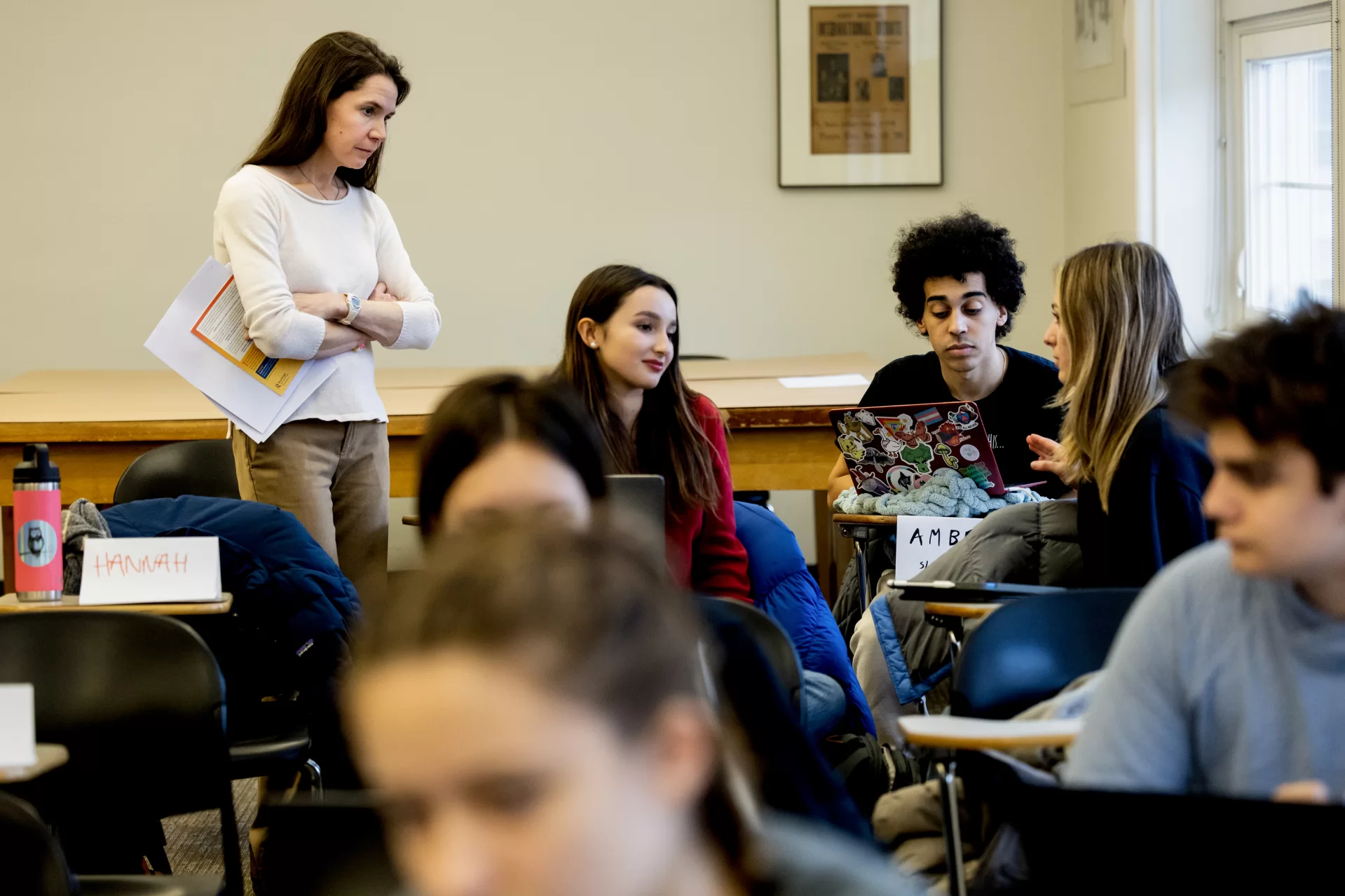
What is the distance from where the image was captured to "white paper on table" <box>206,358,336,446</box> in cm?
258

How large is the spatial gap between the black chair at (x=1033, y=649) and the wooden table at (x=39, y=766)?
1069mm

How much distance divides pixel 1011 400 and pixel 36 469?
2046mm

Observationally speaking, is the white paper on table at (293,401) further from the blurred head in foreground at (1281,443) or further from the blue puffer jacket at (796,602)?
the blurred head in foreground at (1281,443)

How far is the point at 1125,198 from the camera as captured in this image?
4555 millimetres

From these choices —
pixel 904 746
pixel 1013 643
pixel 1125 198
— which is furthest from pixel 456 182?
pixel 1013 643

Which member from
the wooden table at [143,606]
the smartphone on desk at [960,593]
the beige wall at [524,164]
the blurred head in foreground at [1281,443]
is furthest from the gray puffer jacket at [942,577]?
the beige wall at [524,164]

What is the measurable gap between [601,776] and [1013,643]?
126 cm

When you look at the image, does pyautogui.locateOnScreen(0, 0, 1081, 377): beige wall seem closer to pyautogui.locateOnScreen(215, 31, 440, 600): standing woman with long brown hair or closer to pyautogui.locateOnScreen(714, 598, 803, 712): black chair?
pyautogui.locateOnScreen(215, 31, 440, 600): standing woman with long brown hair

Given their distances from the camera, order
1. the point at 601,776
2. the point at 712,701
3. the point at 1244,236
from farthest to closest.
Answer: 1. the point at 1244,236
2. the point at 712,701
3. the point at 601,776

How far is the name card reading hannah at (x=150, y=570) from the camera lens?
214cm

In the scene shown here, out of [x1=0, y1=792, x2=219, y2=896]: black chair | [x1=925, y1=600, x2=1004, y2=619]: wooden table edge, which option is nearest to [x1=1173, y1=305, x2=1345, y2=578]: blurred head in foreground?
[x1=925, y1=600, x2=1004, y2=619]: wooden table edge

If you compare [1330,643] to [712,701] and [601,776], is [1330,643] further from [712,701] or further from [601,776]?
[601,776]

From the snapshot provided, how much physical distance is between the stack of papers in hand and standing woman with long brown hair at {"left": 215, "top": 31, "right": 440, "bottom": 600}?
46 millimetres

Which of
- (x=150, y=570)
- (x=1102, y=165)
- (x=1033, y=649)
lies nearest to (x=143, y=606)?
(x=150, y=570)
